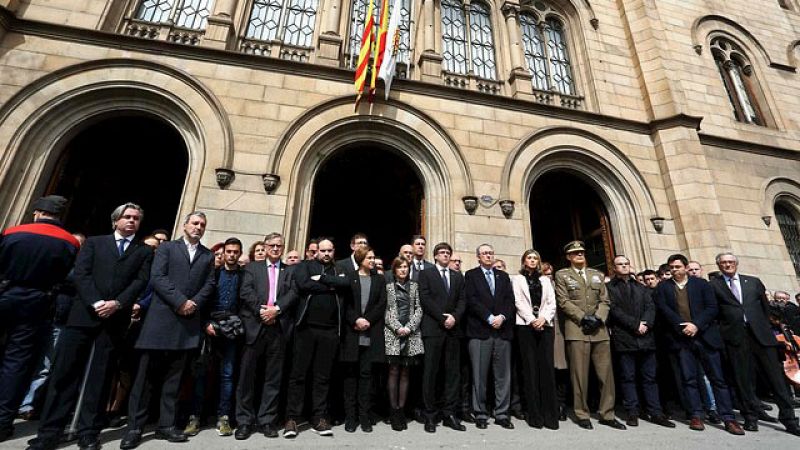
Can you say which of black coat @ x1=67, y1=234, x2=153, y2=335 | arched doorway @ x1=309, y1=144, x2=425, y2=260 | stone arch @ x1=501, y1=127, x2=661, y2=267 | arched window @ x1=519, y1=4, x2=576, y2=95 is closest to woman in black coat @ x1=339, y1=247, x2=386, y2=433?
black coat @ x1=67, y1=234, x2=153, y2=335

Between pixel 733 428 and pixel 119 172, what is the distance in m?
12.2

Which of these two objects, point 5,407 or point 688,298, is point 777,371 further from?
point 5,407

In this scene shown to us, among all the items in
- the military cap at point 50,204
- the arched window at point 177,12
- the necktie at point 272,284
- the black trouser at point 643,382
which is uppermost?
the arched window at point 177,12

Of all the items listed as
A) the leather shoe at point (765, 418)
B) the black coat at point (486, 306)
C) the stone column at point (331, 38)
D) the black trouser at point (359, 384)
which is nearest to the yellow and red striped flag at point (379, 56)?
the stone column at point (331, 38)

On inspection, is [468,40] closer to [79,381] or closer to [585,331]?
[585,331]

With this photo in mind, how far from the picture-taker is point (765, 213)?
28.7 feet

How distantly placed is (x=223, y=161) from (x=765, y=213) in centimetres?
1281

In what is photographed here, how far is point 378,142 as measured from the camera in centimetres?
727

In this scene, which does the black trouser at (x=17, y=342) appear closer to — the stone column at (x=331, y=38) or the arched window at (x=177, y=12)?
the stone column at (x=331, y=38)

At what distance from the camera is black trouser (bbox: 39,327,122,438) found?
2787mm

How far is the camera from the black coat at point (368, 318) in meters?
3.64

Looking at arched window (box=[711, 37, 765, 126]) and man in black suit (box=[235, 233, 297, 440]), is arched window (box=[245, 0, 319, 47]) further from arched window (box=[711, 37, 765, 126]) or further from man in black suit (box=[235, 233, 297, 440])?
arched window (box=[711, 37, 765, 126])

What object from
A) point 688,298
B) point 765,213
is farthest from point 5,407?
point 765,213

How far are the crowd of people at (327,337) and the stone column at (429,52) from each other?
5099 millimetres
